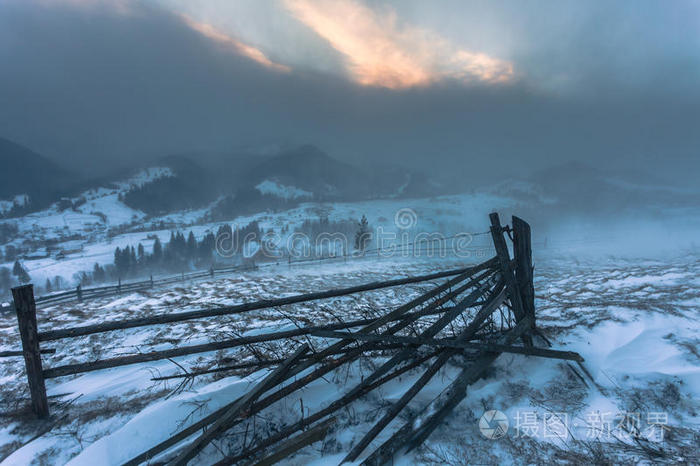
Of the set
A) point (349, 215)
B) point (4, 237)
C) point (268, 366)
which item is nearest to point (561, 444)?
point (268, 366)

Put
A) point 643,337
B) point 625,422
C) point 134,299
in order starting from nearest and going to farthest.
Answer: point 625,422 < point 643,337 < point 134,299

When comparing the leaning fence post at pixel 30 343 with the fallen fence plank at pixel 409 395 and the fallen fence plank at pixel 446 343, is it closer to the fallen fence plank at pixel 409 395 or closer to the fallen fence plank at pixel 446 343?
the fallen fence plank at pixel 446 343

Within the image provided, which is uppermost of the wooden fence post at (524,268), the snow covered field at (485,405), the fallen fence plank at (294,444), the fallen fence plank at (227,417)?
the wooden fence post at (524,268)

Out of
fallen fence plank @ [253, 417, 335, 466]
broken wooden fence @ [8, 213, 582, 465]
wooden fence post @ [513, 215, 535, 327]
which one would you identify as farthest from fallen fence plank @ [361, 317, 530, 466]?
wooden fence post @ [513, 215, 535, 327]

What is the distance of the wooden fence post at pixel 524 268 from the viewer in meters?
5.51

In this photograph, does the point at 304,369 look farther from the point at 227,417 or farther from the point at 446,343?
the point at 446,343

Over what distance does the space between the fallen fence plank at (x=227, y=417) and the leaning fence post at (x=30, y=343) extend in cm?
266

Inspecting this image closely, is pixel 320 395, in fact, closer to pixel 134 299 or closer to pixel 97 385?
pixel 97 385

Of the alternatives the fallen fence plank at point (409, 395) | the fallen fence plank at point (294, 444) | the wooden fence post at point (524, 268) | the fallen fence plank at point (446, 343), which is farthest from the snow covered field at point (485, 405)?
the wooden fence post at point (524, 268)

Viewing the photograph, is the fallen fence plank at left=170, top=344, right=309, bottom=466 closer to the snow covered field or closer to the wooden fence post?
the snow covered field

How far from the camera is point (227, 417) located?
3229 mm

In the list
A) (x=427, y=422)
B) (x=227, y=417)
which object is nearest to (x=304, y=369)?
(x=227, y=417)

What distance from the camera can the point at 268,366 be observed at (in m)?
4.72

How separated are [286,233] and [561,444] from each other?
432ft
